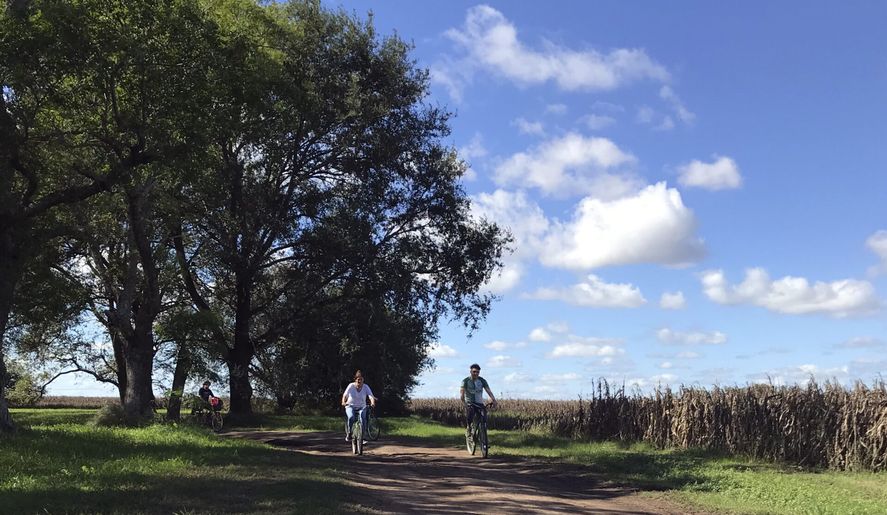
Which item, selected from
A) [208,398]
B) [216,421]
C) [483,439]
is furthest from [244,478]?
[208,398]

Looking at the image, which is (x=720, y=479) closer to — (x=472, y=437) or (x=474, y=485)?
(x=474, y=485)

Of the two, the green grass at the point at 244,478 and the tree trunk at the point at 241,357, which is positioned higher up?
the tree trunk at the point at 241,357

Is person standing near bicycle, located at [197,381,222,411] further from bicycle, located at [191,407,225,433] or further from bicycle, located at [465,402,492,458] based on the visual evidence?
bicycle, located at [465,402,492,458]

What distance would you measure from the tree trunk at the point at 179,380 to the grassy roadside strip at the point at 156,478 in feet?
39.6

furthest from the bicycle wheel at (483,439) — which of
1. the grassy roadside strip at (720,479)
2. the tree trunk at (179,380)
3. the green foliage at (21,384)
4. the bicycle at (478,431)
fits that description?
the green foliage at (21,384)

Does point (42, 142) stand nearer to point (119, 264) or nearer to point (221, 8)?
point (221, 8)

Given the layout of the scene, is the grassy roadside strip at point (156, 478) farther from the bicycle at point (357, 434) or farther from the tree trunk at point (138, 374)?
the tree trunk at point (138, 374)

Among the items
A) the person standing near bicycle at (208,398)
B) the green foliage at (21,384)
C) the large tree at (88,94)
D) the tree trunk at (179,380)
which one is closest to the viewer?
the large tree at (88,94)

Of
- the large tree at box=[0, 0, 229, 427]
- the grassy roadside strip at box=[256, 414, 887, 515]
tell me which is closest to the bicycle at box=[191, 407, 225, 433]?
the large tree at box=[0, 0, 229, 427]

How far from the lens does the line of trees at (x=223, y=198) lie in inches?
629

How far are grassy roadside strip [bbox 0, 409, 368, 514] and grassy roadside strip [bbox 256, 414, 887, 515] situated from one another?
6292mm

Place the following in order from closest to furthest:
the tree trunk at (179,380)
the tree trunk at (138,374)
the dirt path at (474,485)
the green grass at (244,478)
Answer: the green grass at (244,478), the dirt path at (474,485), the tree trunk at (138,374), the tree trunk at (179,380)

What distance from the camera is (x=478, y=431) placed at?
58.4 feet

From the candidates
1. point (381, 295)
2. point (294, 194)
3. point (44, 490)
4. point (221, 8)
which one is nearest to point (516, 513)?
point (44, 490)
